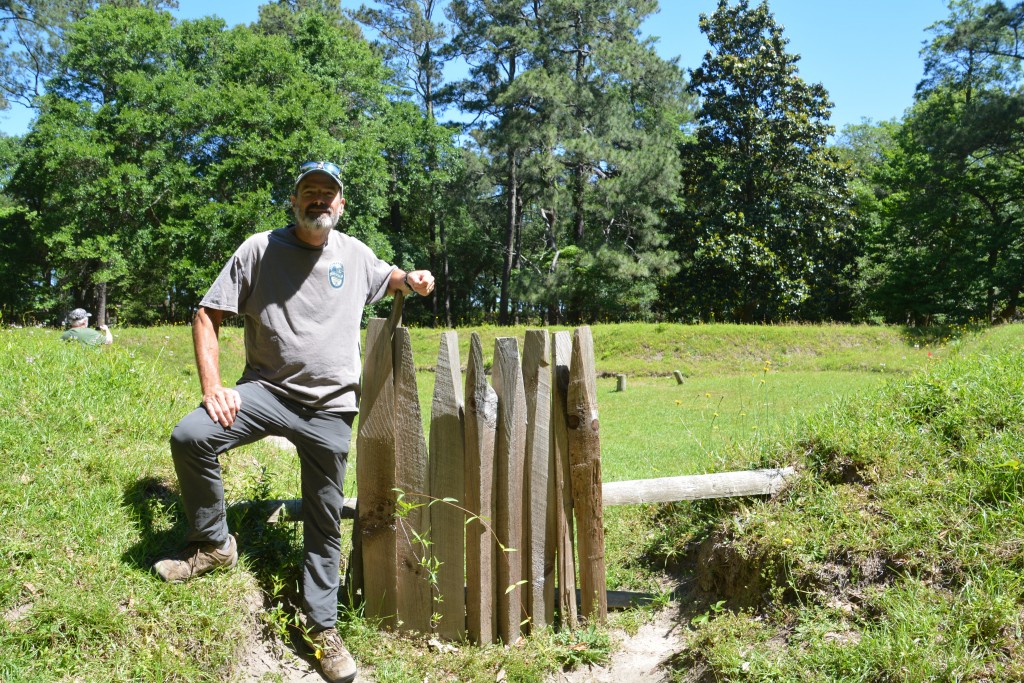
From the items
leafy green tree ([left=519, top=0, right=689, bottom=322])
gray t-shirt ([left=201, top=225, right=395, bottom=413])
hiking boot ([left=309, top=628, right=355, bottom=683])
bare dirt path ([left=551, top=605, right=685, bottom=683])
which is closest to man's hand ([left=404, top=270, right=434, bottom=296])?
gray t-shirt ([left=201, top=225, right=395, bottom=413])

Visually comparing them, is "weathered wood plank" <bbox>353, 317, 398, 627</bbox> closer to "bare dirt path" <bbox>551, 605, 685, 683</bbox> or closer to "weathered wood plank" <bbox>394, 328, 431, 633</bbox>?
"weathered wood plank" <bbox>394, 328, 431, 633</bbox>

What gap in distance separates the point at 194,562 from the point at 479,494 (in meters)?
1.45

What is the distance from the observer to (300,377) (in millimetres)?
3830

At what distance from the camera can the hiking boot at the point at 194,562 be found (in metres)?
3.81

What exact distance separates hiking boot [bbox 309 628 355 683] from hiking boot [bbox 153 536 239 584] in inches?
23.1

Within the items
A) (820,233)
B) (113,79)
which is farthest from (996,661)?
(113,79)

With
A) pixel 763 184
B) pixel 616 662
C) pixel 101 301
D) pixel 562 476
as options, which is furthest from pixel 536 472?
pixel 101 301

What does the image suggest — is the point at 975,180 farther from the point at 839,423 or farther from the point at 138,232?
the point at 138,232

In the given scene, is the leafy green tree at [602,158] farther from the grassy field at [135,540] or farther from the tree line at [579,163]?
the grassy field at [135,540]

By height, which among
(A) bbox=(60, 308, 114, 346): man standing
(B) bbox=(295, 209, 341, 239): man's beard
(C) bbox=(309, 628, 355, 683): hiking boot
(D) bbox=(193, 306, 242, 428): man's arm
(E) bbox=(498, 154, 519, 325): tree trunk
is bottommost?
(C) bbox=(309, 628, 355, 683): hiking boot

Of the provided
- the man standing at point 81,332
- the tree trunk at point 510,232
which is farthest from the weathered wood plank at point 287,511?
the tree trunk at point 510,232

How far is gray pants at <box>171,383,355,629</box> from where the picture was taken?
362cm

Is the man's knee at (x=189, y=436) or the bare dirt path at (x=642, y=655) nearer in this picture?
the man's knee at (x=189, y=436)

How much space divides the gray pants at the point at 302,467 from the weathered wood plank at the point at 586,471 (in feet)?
3.99
